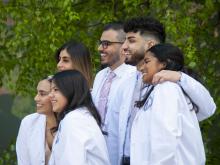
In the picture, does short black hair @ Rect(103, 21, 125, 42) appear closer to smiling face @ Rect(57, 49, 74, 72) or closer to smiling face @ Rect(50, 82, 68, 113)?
smiling face @ Rect(57, 49, 74, 72)

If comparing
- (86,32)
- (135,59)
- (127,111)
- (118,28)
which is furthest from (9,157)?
(135,59)

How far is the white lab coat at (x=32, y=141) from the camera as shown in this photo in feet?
18.6

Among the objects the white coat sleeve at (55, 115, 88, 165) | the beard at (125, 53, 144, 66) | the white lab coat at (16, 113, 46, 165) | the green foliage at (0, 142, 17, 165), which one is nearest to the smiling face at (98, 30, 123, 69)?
the beard at (125, 53, 144, 66)

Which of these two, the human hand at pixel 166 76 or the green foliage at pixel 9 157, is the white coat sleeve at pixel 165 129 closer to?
the human hand at pixel 166 76

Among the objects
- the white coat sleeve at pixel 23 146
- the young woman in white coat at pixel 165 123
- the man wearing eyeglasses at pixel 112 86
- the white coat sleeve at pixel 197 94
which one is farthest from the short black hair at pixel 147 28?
the white coat sleeve at pixel 23 146

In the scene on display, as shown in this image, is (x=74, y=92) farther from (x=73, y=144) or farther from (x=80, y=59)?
(x=80, y=59)

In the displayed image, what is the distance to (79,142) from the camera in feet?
15.7

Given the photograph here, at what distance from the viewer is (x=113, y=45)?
20.1 ft

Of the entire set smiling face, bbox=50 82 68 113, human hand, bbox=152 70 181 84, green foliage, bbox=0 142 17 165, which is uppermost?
human hand, bbox=152 70 181 84

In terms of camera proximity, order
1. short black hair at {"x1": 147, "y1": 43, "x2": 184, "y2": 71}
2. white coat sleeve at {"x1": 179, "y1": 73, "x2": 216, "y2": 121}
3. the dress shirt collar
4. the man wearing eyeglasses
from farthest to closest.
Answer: the dress shirt collar → the man wearing eyeglasses → short black hair at {"x1": 147, "y1": 43, "x2": 184, "y2": 71} → white coat sleeve at {"x1": 179, "y1": 73, "x2": 216, "y2": 121}

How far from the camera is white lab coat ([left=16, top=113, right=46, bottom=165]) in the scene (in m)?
5.67

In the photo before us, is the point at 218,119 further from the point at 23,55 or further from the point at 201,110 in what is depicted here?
the point at 201,110

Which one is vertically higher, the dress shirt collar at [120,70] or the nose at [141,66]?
the nose at [141,66]

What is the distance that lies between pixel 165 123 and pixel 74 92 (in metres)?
0.75
